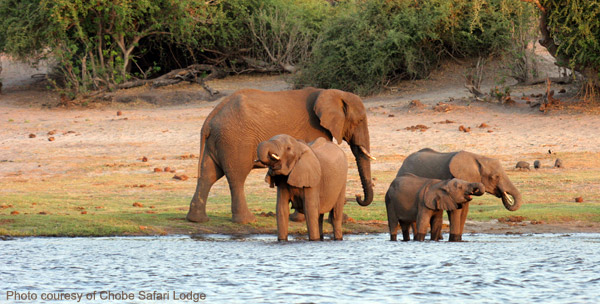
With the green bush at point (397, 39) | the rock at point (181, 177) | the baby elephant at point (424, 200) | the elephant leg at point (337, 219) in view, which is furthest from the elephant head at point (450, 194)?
the green bush at point (397, 39)

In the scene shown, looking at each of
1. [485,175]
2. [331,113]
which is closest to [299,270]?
[485,175]

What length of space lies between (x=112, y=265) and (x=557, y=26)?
1602 centimetres

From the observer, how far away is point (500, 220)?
1302 cm

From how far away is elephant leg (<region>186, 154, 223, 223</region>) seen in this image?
40.6 feet

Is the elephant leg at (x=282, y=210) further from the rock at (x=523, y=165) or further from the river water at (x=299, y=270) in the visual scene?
the rock at (x=523, y=165)

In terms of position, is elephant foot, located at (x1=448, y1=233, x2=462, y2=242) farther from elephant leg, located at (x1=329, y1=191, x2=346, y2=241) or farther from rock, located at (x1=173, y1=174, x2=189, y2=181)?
rock, located at (x1=173, y1=174, x2=189, y2=181)

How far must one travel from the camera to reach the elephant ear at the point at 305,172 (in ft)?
32.8

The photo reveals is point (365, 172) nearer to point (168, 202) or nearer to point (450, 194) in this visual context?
point (450, 194)

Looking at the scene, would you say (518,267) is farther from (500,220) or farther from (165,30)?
(165,30)

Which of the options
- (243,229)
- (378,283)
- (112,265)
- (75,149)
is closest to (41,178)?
(75,149)

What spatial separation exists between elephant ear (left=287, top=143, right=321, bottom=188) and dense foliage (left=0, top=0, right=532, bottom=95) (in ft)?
48.7

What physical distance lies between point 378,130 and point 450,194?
11.0 m

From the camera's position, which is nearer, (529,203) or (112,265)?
(112,265)

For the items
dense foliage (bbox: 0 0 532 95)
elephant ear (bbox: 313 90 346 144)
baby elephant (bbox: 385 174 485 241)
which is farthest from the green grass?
dense foliage (bbox: 0 0 532 95)
